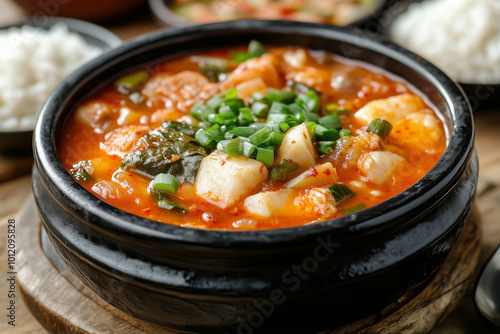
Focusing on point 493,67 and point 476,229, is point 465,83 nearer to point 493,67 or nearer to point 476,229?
point 493,67

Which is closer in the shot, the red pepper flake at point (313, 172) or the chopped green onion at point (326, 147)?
the red pepper flake at point (313, 172)

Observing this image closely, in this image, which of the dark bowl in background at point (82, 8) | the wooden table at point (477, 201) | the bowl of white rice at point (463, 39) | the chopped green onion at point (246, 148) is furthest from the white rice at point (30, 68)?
the bowl of white rice at point (463, 39)

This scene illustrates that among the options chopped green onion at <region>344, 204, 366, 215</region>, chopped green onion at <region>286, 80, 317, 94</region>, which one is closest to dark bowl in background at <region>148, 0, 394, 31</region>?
chopped green onion at <region>286, 80, 317, 94</region>

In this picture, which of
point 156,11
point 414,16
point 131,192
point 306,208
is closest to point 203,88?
point 131,192

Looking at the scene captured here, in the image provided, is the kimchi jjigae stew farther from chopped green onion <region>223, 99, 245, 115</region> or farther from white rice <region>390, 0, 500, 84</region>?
white rice <region>390, 0, 500, 84</region>

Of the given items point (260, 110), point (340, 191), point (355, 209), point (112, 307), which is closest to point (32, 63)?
point (260, 110)

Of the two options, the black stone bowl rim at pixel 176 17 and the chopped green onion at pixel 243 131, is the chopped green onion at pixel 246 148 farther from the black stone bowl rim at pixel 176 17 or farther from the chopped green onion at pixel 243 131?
the black stone bowl rim at pixel 176 17
